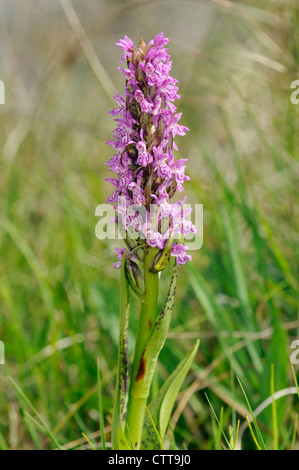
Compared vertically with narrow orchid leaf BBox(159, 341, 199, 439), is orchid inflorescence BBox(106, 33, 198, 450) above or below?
above

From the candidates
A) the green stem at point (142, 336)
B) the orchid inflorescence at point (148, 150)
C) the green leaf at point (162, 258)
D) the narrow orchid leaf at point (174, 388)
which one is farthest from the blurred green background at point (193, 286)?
the orchid inflorescence at point (148, 150)

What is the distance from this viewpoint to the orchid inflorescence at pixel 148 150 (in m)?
1.29

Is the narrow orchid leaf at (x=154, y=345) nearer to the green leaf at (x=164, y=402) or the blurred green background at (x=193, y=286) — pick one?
the green leaf at (x=164, y=402)

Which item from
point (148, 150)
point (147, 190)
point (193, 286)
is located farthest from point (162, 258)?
point (193, 286)

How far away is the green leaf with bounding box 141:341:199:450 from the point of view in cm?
143

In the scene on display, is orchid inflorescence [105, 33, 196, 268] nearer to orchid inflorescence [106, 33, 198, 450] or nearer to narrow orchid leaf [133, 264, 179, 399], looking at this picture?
orchid inflorescence [106, 33, 198, 450]

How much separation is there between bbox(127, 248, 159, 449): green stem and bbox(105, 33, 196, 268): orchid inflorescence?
95mm

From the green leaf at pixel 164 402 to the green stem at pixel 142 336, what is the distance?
47mm

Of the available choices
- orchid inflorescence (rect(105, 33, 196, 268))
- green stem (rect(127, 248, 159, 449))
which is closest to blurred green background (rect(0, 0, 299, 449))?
green stem (rect(127, 248, 159, 449))

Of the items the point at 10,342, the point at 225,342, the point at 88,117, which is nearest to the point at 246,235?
the point at 225,342

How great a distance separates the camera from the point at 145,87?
131 centimetres

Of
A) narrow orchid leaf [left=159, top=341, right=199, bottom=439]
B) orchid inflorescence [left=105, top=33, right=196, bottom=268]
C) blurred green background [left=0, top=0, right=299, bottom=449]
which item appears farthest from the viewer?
blurred green background [left=0, top=0, right=299, bottom=449]

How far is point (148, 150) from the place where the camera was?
4.27 feet

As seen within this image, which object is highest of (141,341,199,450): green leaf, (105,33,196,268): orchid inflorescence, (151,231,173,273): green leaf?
Answer: (105,33,196,268): orchid inflorescence
